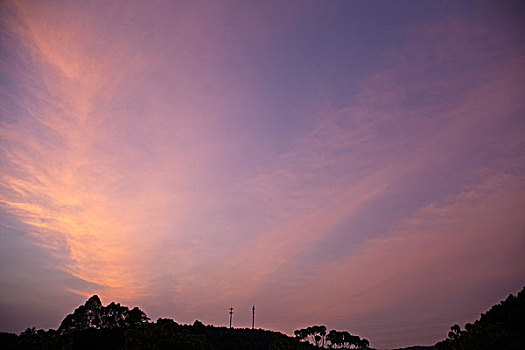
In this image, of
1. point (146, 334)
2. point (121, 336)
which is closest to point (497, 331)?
point (146, 334)

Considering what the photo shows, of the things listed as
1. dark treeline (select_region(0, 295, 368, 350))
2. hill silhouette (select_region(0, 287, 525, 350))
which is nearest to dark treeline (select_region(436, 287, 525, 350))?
hill silhouette (select_region(0, 287, 525, 350))

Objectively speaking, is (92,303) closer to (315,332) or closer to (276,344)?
(276,344)

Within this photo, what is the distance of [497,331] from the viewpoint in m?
49.2

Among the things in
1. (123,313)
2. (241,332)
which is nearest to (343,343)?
(241,332)

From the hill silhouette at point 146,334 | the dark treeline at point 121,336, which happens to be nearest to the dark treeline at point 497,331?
the hill silhouette at point 146,334

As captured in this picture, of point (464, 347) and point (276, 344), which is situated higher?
point (276, 344)

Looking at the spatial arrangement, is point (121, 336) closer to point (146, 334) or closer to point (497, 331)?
point (146, 334)

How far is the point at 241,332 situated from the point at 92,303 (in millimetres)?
93044

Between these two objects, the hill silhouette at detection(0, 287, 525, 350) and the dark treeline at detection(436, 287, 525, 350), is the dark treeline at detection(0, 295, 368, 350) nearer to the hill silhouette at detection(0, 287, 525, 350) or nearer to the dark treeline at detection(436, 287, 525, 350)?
the hill silhouette at detection(0, 287, 525, 350)

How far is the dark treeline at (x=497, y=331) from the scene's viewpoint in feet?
150

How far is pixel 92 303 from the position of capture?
8100 centimetres

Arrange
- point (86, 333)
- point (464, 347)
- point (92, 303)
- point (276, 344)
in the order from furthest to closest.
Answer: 1. point (276, 344)
2. point (92, 303)
3. point (86, 333)
4. point (464, 347)

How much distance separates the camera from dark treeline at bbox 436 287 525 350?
45.6 metres

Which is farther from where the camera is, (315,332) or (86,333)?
(315,332)
